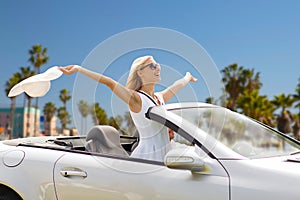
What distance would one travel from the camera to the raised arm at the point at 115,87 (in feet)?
10.0

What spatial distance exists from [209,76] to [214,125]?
36cm

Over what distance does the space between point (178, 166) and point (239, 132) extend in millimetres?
742

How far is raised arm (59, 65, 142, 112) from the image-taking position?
3057mm

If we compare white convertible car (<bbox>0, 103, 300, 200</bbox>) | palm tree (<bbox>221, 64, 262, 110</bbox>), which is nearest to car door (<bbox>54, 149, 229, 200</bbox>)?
white convertible car (<bbox>0, 103, 300, 200</bbox>)

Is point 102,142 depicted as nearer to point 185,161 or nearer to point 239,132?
point 185,161

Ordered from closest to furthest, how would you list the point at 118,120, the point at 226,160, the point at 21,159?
the point at 226,160
the point at 21,159
the point at 118,120

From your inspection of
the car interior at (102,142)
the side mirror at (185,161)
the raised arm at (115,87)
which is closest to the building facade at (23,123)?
the car interior at (102,142)

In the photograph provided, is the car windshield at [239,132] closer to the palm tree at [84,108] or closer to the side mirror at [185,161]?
the side mirror at [185,161]

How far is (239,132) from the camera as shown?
10.4ft

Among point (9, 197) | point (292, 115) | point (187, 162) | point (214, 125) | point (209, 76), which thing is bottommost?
point (9, 197)

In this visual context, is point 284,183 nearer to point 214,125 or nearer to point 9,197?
point 214,125

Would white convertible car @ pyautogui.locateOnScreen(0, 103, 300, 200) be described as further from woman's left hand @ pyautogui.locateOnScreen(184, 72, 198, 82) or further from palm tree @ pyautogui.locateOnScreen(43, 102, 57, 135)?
palm tree @ pyautogui.locateOnScreen(43, 102, 57, 135)

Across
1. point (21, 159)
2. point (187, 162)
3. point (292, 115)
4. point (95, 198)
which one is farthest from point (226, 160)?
point (292, 115)

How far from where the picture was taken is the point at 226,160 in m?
2.67
